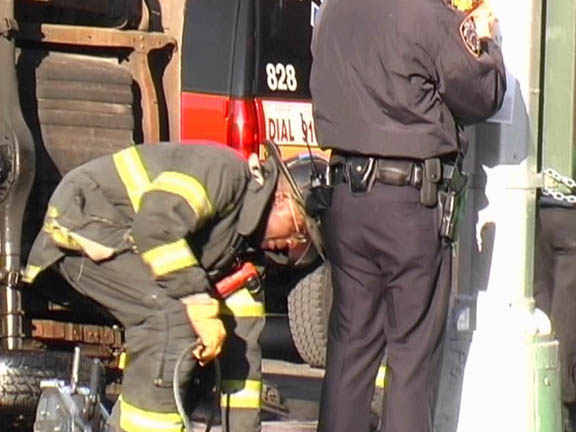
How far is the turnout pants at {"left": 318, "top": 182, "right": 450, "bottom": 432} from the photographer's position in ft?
20.5

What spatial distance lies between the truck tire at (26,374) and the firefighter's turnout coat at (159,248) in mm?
818

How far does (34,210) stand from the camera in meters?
7.86

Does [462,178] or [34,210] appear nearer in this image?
[462,178]

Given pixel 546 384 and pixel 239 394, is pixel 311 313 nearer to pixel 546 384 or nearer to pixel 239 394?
pixel 239 394

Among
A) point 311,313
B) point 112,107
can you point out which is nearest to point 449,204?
point 311,313

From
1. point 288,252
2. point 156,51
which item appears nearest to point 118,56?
point 156,51

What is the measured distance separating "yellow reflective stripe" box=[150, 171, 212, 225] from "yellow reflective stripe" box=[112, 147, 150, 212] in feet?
0.60

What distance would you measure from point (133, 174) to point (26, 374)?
134 cm

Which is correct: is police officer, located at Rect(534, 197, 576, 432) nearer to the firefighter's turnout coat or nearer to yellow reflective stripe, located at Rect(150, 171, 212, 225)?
the firefighter's turnout coat

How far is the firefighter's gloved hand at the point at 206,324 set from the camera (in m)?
6.18

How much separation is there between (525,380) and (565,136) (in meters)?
0.95

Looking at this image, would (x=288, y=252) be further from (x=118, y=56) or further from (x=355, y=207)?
(x=118, y=56)

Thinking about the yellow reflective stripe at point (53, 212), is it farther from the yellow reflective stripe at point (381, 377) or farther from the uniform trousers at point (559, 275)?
the uniform trousers at point (559, 275)

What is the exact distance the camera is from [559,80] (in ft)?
22.1
